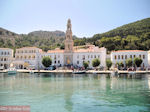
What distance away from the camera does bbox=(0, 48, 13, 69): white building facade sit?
250 ft

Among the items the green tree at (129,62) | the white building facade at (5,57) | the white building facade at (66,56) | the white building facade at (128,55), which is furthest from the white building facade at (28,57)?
the green tree at (129,62)

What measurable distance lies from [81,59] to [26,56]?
25.5 m

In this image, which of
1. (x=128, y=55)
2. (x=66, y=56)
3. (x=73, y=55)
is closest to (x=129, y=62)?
(x=128, y=55)

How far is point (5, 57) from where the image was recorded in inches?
3009

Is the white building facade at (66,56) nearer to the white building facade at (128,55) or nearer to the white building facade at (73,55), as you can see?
the white building facade at (73,55)

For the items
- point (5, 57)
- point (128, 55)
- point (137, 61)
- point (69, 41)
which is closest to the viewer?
point (137, 61)

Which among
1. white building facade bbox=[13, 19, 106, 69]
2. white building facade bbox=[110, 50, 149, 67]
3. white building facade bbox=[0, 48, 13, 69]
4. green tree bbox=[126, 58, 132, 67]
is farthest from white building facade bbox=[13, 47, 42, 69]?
green tree bbox=[126, 58, 132, 67]

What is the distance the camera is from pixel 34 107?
48.4ft

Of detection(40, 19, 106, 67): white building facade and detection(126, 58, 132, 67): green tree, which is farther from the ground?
detection(40, 19, 106, 67): white building facade

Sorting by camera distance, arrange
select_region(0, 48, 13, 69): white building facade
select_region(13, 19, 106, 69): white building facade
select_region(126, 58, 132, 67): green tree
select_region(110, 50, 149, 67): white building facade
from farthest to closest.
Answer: select_region(0, 48, 13, 69): white building facade → select_region(13, 19, 106, 69): white building facade → select_region(110, 50, 149, 67): white building facade → select_region(126, 58, 132, 67): green tree

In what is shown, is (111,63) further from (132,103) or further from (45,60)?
(132,103)

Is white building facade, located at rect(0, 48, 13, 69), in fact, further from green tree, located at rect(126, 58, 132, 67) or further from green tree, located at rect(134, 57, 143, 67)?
green tree, located at rect(134, 57, 143, 67)

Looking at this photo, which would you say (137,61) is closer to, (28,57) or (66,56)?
(66,56)

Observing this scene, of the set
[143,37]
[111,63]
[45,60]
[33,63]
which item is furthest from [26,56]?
[143,37]
